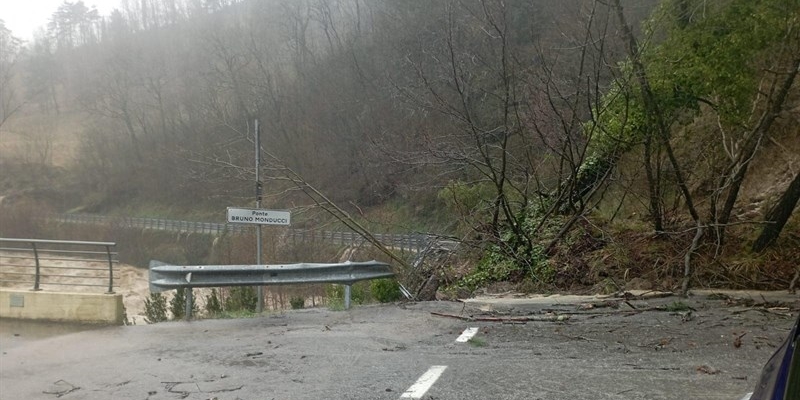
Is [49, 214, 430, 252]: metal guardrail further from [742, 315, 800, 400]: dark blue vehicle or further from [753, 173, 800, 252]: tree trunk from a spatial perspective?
[742, 315, 800, 400]: dark blue vehicle

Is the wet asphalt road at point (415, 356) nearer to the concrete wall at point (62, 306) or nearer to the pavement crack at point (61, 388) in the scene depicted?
the pavement crack at point (61, 388)

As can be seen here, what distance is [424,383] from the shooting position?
5691 millimetres

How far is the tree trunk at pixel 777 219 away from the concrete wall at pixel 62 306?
10039mm

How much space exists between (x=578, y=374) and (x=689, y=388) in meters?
0.92

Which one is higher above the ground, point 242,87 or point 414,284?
point 242,87

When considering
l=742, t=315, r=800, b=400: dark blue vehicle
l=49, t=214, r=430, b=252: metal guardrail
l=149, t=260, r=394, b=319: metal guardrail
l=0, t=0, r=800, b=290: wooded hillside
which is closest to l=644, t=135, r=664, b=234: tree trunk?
l=0, t=0, r=800, b=290: wooded hillside

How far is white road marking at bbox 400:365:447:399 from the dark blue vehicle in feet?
10.8

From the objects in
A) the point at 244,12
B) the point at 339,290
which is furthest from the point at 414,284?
the point at 244,12

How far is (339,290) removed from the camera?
14484mm

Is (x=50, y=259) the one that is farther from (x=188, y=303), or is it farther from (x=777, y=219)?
(x=777, y=219)

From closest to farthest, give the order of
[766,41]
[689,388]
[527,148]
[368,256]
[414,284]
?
[689,388], [766,41], [414,284], [527,148], [368,256]

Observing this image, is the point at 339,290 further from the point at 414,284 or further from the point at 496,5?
the point at 496,5

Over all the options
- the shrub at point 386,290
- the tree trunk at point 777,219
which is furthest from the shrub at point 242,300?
the tree trunk at point 777,219

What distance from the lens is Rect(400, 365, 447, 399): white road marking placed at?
5355mm
